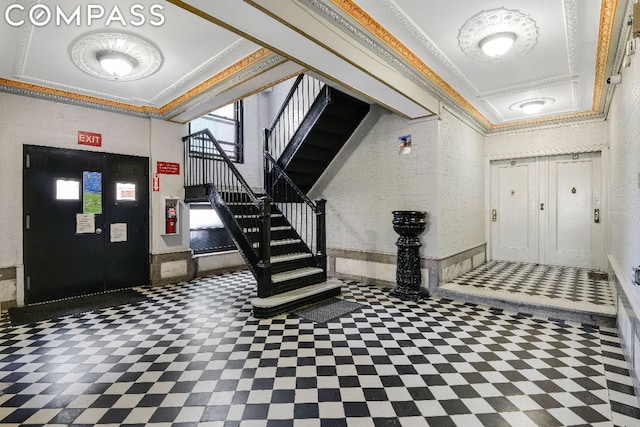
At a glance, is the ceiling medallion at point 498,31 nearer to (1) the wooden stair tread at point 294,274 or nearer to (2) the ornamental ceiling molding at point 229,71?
(2) the ornamental ceiling molding at point 229,71

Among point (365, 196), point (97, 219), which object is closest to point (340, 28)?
point (365, 196)

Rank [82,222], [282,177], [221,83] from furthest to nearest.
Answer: [282,177]
[82,222]
[221,83]

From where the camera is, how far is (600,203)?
6406 mm

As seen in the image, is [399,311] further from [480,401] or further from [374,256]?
[480,401]

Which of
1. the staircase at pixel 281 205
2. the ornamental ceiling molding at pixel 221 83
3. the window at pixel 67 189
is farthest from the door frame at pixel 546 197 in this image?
the window at pixel 67 189

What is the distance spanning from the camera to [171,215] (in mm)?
6086

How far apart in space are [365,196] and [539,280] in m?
3.43

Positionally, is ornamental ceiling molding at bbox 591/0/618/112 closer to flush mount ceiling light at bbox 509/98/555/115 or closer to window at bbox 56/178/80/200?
flush mount ceiling light at bbox 509/98/555/115

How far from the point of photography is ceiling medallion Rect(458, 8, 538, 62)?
3.16 metres

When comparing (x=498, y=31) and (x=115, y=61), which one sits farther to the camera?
(x=115, y=61)

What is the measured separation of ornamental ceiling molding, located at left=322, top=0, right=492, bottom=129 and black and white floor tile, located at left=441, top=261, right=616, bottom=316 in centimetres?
319

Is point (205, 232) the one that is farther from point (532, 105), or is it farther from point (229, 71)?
point (532, 105)

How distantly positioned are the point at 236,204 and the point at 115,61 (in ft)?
9.43

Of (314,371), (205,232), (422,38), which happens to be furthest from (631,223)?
(205,232)
